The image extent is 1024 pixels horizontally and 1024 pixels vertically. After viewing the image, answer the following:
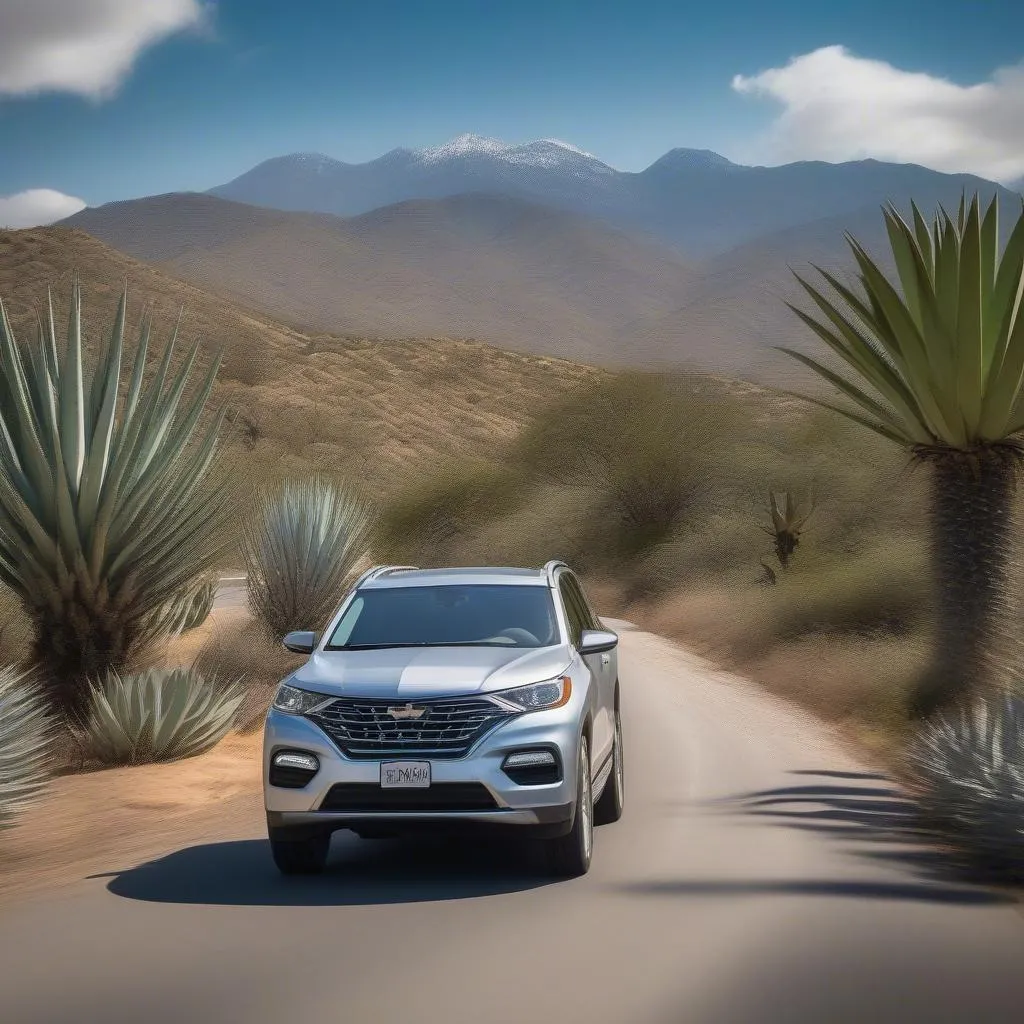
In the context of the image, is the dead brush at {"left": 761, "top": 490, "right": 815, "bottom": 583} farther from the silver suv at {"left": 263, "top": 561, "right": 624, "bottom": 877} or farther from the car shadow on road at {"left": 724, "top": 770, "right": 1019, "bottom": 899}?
the silver suv at {"left": 263, "top": 561, "right": 624, "bottom": 877}

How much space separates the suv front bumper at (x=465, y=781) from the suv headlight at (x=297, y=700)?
122 millimetres

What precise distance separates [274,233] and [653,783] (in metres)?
154

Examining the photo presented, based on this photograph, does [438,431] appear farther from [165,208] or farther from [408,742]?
[165,208]

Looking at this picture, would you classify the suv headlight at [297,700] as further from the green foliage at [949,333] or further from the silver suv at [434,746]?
the green foliage at [949,333]

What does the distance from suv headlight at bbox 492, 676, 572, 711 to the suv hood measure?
38mm

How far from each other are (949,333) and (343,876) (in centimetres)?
703

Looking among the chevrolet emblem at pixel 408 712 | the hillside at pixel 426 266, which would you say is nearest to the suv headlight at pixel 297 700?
the chevrolet emblem at pixel 408 712

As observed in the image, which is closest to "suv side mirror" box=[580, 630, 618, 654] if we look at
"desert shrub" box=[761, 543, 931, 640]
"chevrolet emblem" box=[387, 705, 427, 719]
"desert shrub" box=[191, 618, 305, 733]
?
"chevrolet emblem" box=[387, 705, 427, 719]

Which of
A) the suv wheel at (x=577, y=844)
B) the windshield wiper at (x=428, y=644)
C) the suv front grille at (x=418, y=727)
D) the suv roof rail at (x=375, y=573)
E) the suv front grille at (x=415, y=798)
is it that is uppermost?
the suv roof rail at (x=375, y=573)

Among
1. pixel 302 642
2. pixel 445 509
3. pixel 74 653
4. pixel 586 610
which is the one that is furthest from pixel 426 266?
pixel 302 642

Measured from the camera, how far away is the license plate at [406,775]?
735 centimetres

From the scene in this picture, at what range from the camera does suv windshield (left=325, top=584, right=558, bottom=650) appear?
340 inches

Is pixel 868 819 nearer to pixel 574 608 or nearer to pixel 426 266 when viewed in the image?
pixel 574 608

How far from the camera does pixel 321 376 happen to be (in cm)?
8856
